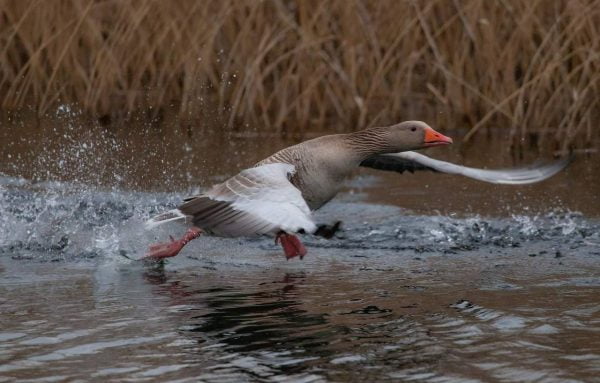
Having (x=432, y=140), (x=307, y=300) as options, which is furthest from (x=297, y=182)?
(x=307, y=300)

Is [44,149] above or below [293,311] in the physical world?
above

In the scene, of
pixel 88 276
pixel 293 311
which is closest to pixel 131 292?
pixel 88 276

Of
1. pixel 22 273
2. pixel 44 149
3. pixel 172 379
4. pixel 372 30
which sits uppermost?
pixel 372 30

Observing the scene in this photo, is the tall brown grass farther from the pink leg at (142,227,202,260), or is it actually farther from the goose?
the pink leg at (142,227,202,260)

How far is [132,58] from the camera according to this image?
43.2 feet

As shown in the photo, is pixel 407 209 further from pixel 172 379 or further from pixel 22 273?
pixel 172 379

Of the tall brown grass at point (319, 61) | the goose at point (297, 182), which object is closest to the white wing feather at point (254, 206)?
the goose at point (297, 182)

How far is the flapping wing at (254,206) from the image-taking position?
22.0ft

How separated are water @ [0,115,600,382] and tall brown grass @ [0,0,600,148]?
1.07 metres

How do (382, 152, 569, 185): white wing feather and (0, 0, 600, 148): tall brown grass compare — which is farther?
(0, 0, 600, 148): tall brown grass

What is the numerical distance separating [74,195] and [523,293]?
4.73 meters

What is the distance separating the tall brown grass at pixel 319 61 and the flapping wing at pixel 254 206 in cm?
446

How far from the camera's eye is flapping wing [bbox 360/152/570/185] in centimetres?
830

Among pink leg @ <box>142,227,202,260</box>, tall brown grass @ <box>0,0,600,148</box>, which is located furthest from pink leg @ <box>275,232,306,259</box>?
tall brown grass @ <box>0,0,600,148</box>
